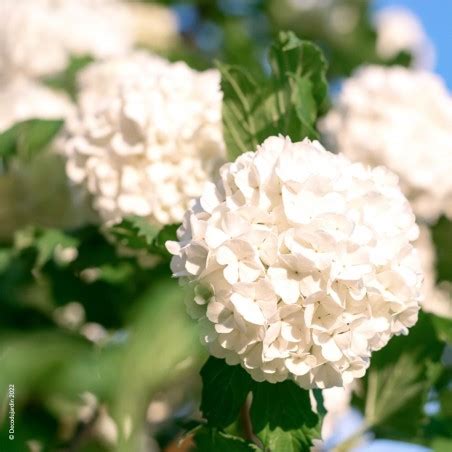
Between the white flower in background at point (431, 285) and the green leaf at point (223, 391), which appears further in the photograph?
the white flower in background at point (431, 285)

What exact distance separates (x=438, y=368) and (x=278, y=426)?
47 centimetres

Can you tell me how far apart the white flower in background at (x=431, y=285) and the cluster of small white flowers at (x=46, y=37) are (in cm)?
91

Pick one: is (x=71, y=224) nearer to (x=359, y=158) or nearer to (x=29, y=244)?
(x=29, y=244)

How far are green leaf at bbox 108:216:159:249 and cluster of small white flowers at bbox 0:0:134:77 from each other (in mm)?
1044

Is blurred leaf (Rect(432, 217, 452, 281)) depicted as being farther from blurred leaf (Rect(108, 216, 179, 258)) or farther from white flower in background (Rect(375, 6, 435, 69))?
white flower in background (Rect(375, 6, 435, 69))

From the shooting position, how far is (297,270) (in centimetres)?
82

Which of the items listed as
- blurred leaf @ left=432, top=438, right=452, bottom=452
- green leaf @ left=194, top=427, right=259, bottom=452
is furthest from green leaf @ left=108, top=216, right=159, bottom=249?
blurred leaf @ left=432, top=438, right=452, bottom=452

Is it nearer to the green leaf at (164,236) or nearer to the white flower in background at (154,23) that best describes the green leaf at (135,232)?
the green leaf at (164,236)

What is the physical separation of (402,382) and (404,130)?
0.53m

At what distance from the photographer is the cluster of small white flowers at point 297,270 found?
808 millimetres

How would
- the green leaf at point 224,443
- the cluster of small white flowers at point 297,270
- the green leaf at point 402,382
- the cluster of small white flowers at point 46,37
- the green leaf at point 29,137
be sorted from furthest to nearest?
1. the cluster of small white flowers at point 46,37
2. the green leaf at point 29,137
3. the green leaf at point 402,382
4. the green leaf at point 224,443
5. the cluster of small white flowers at point 297,270

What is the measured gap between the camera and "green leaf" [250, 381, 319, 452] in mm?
890

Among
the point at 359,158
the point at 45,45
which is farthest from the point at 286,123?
the point at 45,45

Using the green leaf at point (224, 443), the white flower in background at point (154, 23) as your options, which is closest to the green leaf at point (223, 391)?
the green leaf at point (224, 443)
